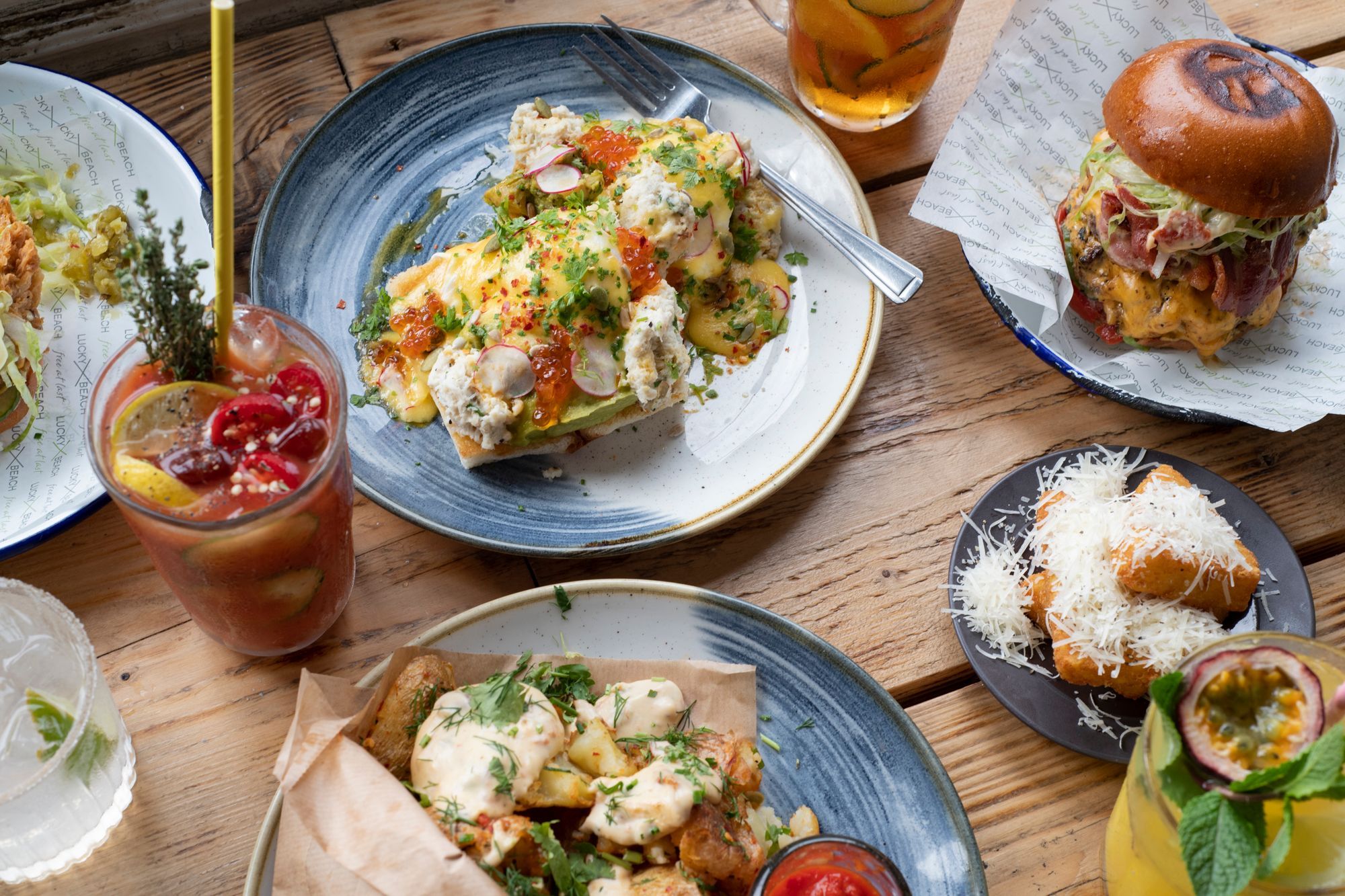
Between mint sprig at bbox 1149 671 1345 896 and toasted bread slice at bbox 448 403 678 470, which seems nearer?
mint sprig at bbox 1149 671 1345 896

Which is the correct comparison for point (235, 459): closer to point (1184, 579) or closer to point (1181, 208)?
point (1184, 579)

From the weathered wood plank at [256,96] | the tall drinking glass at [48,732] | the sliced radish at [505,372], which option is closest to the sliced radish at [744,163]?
the sliced radish at [505,372]

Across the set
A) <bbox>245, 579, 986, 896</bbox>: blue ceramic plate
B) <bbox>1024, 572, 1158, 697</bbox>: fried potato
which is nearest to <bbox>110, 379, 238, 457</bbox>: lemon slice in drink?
<bbox>245, 579, 986, 896</bbox>: blue ceramic plate

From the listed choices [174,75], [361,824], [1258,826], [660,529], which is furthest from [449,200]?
[1258,826]

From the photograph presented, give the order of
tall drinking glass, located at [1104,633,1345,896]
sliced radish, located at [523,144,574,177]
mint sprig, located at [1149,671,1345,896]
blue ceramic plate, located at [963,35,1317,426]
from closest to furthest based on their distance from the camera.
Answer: mint sprig, located at [1149,671,1345,896]
tall drinking glass, located at [1104,633,1345,896]
blue ceramic plate, located at [963,35,1317,426]
sliced radish, located at [523,144,574,177]

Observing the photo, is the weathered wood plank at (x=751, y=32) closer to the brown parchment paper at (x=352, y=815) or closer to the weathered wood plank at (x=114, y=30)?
the weathered wood plank at (x=114, y=30)

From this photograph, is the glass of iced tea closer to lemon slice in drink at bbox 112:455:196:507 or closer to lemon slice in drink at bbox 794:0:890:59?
lemon slice in drink at bbox 112:455:196:507
